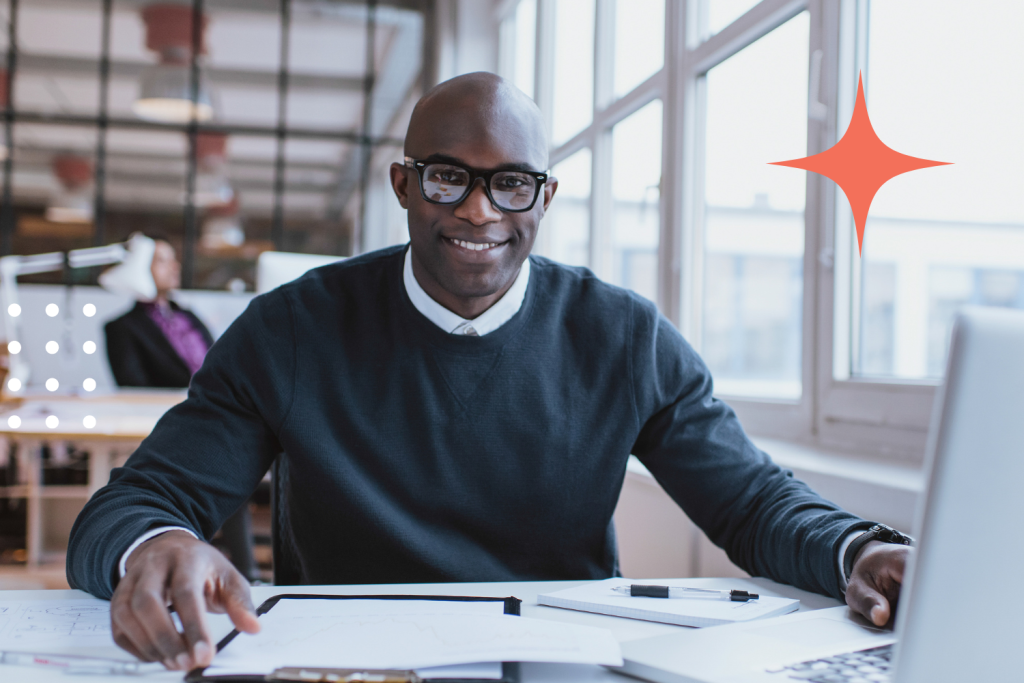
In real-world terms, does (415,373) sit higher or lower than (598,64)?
lower

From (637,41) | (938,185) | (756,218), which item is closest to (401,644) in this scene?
(938,185)

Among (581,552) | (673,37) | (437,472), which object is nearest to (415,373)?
(437,472)

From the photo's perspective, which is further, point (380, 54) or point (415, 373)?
point (380, 54)

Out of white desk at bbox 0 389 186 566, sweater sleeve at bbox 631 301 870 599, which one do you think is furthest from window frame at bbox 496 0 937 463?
white desk at bbox 0 389 186 566

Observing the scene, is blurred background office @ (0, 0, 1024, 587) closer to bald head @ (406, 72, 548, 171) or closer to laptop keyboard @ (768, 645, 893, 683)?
laptop keyboard @ (768, 645, 893, 683)

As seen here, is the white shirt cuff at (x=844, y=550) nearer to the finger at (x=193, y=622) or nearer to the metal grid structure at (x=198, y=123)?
the finger at (x=193, y=622)

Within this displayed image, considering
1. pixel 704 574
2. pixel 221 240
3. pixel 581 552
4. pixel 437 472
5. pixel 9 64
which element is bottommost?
pixel 704 574

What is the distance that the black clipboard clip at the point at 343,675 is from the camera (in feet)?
1.98

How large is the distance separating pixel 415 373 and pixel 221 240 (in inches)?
199

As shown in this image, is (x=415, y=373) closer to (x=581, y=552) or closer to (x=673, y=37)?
(x=581, y=552)

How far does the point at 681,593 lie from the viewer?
0.93 meters

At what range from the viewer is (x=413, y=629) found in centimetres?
72

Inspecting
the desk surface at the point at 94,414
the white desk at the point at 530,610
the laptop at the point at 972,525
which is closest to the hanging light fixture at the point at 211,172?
the desk surface at the point at 94,414

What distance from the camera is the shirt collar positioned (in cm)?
125
